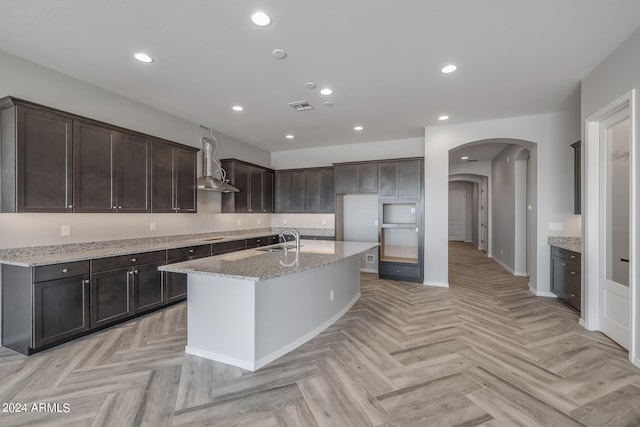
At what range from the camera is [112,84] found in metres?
3.45

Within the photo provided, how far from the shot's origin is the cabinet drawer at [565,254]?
3.74 m

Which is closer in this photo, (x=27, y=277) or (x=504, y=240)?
(x=27, y=277)

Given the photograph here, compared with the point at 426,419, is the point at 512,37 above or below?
above

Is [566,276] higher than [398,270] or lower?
higher

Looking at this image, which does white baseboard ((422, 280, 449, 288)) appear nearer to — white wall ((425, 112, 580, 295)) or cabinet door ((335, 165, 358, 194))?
white wall ((425, 112, 580, 295))

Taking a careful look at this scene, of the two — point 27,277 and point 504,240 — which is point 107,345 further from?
point 504,240

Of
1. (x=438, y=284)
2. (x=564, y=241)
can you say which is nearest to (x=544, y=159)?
(x=564, y=241)

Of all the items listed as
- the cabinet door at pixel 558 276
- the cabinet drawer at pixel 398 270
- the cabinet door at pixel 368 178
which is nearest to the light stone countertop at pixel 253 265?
the cabinet drawer at pixel 398 270

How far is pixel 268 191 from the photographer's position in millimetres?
6555

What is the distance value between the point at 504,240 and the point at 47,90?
883 centimetres

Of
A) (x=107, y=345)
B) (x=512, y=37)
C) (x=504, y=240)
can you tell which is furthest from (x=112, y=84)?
(x=504, y=240)

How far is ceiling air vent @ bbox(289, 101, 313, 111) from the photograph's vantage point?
404 cm

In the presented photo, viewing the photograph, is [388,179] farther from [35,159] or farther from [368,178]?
[35,159]

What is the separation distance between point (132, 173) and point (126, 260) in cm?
113
